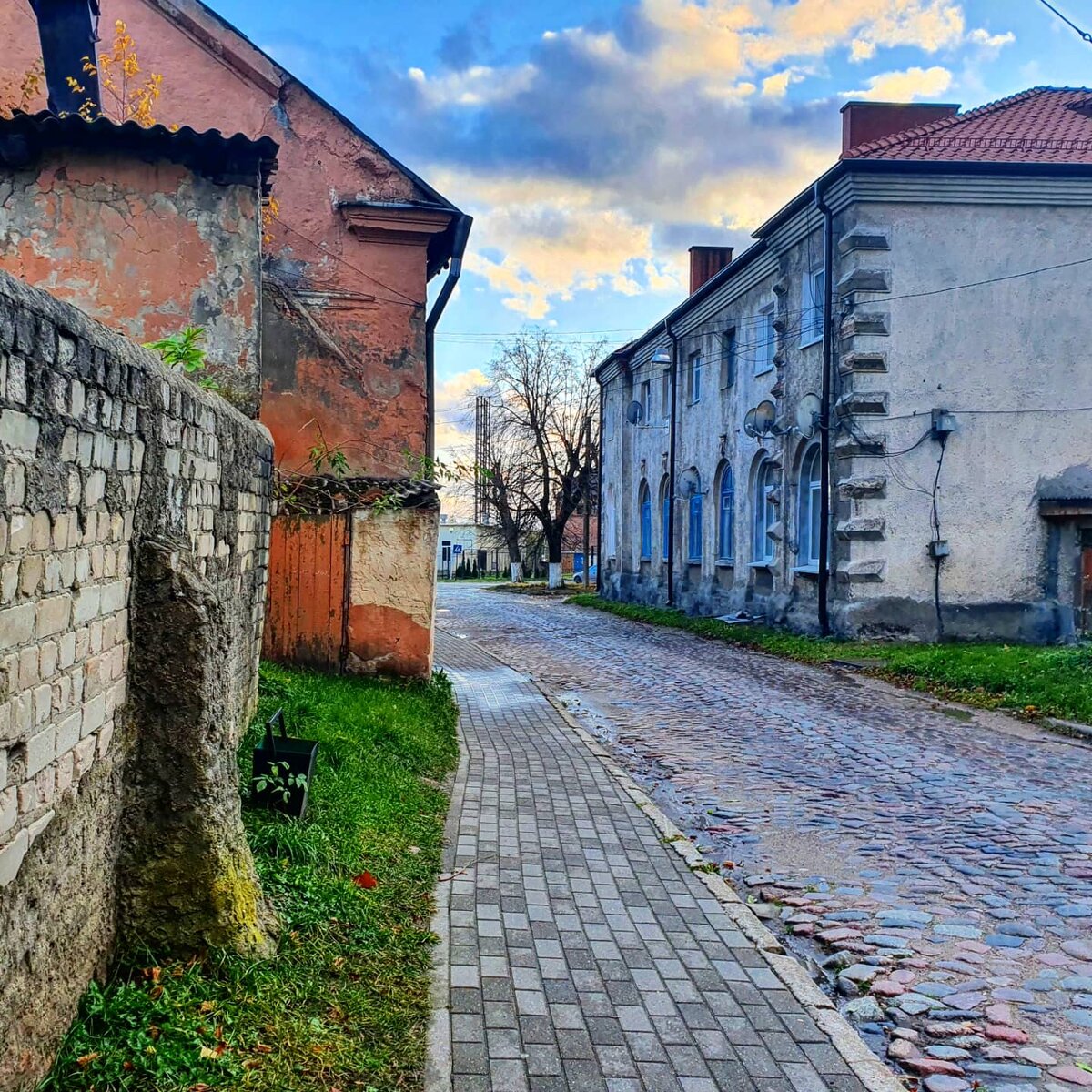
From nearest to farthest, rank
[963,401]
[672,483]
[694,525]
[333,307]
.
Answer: [333,307], [963,401], [694,525], [672,483]

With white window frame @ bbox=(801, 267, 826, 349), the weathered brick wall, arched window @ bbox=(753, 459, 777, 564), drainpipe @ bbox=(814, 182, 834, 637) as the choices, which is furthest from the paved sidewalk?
arched window @ bbox=(753, 459, 777, 564)

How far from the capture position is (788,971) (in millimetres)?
4582

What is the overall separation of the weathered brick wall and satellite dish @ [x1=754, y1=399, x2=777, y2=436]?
17.5 metres

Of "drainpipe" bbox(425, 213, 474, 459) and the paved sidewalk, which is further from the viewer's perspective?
"drainpipe" bbox(425, 213, 474, 459)

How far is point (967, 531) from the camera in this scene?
57.3ft

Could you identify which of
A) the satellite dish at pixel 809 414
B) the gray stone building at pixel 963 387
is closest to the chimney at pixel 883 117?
the gray stone building at pixel 963 387

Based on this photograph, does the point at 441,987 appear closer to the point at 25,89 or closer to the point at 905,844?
the point at 905,844

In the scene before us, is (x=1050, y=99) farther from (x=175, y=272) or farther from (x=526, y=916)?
(x=526, y=916)

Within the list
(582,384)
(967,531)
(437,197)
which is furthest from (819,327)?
(582,384)

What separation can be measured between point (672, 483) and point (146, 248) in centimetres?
2156

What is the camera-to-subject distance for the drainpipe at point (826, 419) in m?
18.4

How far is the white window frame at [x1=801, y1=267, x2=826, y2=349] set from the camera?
19.4 m

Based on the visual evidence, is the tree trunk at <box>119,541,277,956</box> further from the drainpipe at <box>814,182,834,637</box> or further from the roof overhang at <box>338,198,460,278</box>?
the drainpipe at <box>814,182,834,637</box>

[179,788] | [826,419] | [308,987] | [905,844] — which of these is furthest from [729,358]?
[308,987]
